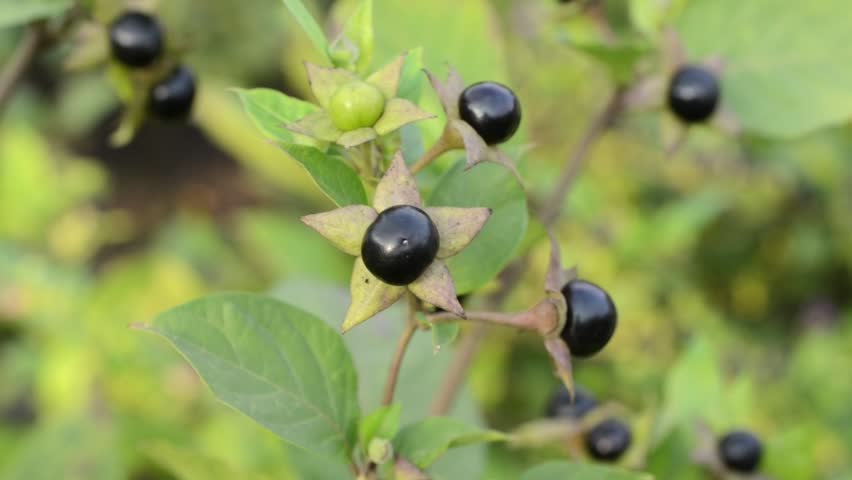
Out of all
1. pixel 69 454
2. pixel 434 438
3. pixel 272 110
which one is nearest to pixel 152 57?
pixel 272 110

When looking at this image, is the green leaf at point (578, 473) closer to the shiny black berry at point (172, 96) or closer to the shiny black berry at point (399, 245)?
the shiny black berry at point (399, 245)

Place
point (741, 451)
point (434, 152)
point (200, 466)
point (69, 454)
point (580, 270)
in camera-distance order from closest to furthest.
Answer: point (434, 152) → point (200, 466) → point (741, 451) → point (69, 454) → point (580, 270)

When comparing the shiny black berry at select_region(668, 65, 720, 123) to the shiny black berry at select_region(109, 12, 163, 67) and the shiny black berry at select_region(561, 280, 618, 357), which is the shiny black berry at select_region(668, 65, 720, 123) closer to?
the shiny black berry at select_region(561, 280, 618, 357)

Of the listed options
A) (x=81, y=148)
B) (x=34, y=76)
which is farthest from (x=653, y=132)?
(x=34, y=76)

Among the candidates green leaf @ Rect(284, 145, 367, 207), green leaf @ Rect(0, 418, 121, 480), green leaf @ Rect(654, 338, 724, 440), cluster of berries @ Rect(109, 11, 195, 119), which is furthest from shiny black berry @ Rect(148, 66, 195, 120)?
green leaf @ Rect(0, 418, 121, 480)

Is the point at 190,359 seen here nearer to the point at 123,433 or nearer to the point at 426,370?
the point at 426,370

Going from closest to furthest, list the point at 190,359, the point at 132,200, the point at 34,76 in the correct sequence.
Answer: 1. the point at 190,359
2. the point at 132,200
3. the point at 34,76

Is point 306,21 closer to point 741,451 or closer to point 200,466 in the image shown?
point 200,466
